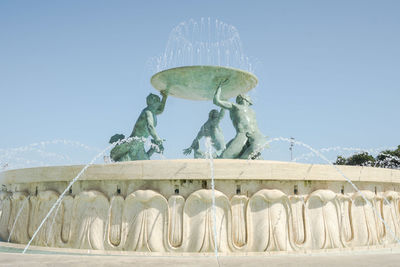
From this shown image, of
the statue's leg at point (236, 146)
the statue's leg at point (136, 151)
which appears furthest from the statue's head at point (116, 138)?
the statue's leg at point (236, 146)

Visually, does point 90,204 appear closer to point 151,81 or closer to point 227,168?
point 227,168

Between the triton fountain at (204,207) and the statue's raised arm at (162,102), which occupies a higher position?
the statue's raised arm at (162,102)

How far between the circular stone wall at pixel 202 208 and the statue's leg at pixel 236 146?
10.2 ft

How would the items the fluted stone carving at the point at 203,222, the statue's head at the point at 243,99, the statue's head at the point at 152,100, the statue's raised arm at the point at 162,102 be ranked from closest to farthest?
the fluted stone carving at the point at 203,222 < the statue's head at the point at 243,99 < the statue's head at the point at 152,100 < the statue's raised arm at the point at 162,102

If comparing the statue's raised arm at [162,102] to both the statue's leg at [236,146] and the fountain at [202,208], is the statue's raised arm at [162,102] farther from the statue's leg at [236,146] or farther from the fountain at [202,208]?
the fountain at [202,208]

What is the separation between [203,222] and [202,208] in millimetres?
210

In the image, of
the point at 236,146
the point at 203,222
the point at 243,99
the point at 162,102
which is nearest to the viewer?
the point at 203,222

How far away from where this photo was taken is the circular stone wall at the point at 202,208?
5.94 metres

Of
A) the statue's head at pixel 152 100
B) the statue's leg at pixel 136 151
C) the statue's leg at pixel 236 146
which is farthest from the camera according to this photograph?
the statue's head at pixel 152 100

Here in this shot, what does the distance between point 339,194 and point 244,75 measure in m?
4.65

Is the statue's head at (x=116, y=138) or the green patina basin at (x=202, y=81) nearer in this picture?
the green patina basin at (x=202, y=81)

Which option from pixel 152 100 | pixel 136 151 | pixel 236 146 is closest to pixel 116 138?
pixel 136 151

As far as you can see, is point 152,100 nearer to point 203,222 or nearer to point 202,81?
point 202,81

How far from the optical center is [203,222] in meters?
5.90
